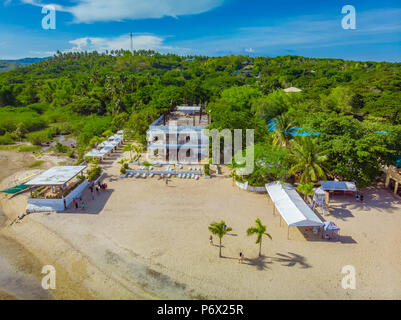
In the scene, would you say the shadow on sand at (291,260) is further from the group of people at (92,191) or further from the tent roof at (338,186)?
the group of people at (92,191)

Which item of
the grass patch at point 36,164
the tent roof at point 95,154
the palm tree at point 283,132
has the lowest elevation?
the grass patch at point 36,164

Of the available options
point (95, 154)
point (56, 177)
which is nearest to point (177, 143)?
point (95, 154)

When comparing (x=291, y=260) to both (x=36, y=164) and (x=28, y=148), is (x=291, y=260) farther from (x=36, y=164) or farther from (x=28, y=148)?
(x=28, y=148)

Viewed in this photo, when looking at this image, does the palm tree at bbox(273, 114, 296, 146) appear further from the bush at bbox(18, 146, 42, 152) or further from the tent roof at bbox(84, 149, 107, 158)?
the bush at bbox(18, 146, 42, 152)

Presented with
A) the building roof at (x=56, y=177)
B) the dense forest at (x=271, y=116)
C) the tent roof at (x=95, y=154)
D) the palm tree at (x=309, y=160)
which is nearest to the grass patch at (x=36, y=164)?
the dense forest at (x=271, y=116)
